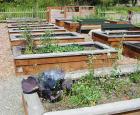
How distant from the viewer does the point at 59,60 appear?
24.3 ft

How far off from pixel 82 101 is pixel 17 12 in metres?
17.2

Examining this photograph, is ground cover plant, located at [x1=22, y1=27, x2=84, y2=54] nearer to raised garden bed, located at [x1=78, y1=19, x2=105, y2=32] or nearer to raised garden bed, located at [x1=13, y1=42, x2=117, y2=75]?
raised garden bed, located at [x1=13, y1=42, x2=117, y2=75]

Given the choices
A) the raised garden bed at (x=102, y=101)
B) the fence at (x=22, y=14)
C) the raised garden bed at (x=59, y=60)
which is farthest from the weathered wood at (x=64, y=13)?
the raised garden bed at (x=102, y=101)

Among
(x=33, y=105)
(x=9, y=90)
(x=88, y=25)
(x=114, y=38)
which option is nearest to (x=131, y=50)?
(x=114, y=38)

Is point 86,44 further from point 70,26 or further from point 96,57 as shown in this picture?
point 70,26

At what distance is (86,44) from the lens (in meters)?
9.02

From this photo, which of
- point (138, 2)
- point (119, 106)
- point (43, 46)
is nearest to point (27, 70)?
point (43, 46)


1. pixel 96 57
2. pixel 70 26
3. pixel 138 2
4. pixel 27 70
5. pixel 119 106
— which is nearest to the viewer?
pixel 119 106

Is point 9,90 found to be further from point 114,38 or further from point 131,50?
point 114,38

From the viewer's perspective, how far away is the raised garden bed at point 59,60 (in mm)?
7129

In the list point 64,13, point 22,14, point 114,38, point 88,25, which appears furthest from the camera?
point 22,14

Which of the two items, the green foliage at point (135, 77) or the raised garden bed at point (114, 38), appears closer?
the green foliage at point (135, 77)

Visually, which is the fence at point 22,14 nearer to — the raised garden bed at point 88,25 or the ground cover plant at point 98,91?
the raised garden bed at point 88,25

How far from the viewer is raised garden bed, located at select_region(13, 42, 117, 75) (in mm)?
7129
